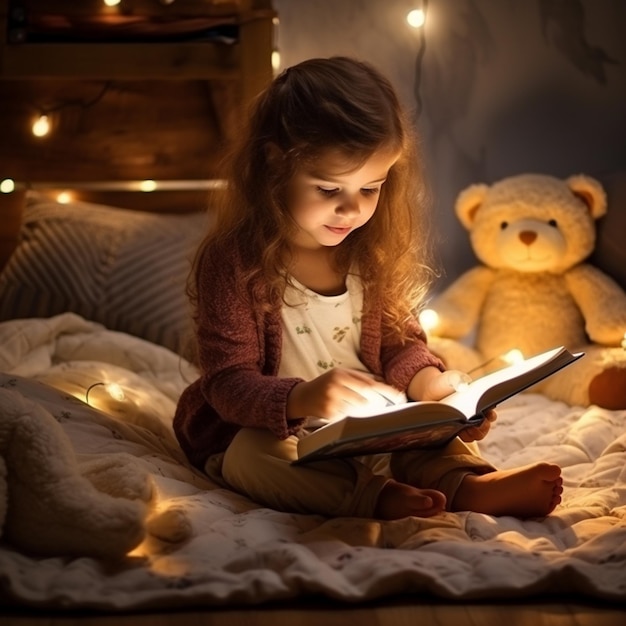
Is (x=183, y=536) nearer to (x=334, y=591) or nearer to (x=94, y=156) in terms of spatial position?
(x=334, y=591)

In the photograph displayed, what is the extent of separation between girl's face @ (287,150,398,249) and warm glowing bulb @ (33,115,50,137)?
1283mm

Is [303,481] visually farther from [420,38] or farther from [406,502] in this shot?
[420,38]

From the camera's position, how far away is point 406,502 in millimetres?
1350

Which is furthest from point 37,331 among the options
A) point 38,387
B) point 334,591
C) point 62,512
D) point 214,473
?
point 334,591

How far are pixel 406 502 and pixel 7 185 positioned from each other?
1635 mm

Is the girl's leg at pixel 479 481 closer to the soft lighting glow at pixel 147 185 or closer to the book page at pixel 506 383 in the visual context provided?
the book page at pixel 506 383

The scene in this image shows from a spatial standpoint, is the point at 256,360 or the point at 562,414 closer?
the point at 256,360

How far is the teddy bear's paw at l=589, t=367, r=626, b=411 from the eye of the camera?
77.7 inches

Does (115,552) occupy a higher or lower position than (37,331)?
higher

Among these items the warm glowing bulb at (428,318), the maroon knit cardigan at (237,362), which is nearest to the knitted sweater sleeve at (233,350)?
the maroon knit cardigan at (237,362)

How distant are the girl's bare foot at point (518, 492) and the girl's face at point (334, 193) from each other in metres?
0.40

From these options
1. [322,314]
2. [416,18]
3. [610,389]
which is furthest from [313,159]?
[416,18]

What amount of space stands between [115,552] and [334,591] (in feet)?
0.84

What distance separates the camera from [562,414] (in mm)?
2002
